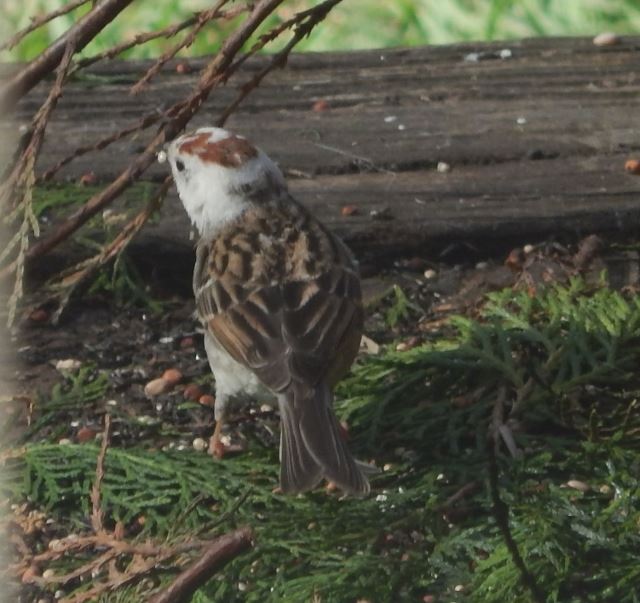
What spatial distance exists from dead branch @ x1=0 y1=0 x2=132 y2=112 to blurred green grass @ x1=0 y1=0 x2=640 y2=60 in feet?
11.0

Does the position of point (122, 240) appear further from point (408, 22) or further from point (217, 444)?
point (408, 22)

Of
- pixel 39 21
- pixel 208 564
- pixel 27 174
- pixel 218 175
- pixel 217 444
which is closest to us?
pixel 208 564

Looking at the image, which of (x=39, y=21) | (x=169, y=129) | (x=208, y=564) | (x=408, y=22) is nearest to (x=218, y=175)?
(x=169, y=129)

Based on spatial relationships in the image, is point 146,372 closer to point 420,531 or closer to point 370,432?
point 370,432

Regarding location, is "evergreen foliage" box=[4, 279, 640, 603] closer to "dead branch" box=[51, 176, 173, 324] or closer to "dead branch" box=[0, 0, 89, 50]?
"dead branch" box=[51, 176, 173, 324]

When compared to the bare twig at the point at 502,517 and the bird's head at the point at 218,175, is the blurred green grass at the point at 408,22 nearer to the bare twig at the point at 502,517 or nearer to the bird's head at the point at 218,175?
the bird's head at the point at 218,175

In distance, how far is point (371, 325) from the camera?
478 cm

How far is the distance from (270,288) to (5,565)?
3.38 feet

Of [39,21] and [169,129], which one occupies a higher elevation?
[39,21]

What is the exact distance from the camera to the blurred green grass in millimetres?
6863

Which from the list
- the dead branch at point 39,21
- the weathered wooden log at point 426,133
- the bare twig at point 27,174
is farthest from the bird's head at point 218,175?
the dead branch at point 39,21

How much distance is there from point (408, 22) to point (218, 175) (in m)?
2.50

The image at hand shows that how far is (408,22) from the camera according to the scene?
7.00 meters

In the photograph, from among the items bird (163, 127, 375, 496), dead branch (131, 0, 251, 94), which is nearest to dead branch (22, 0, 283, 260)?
dead branch (131, 0, 251, 94)
